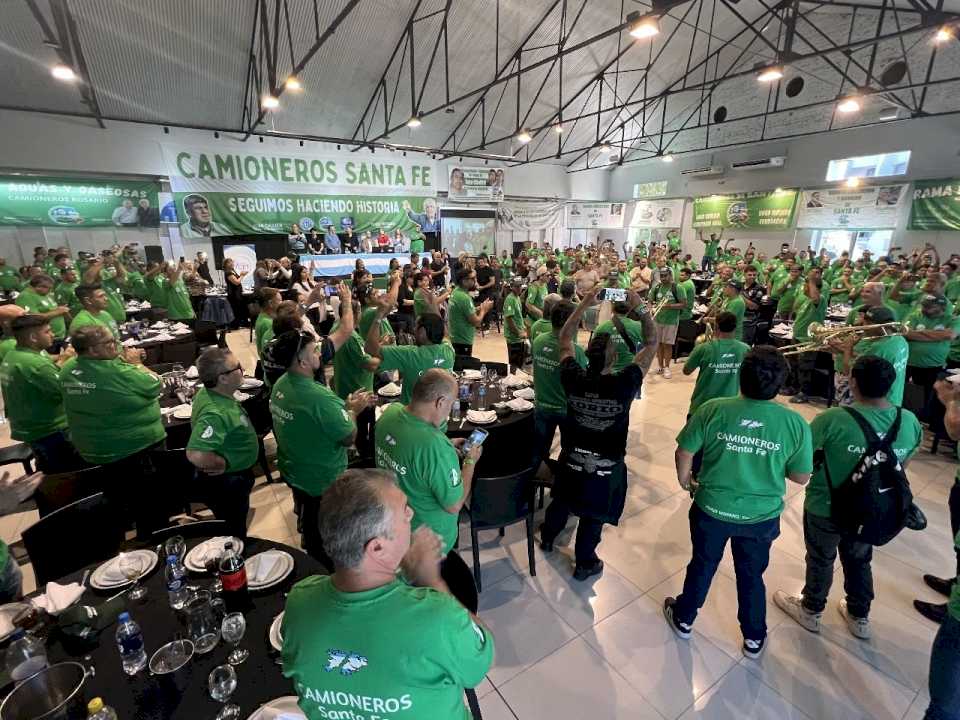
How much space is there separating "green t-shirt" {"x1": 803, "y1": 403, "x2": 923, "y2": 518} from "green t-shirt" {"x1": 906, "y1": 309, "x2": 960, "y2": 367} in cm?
344

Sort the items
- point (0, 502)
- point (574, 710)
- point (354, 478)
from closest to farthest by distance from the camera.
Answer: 1. point (354, 478)
2. point (0, 502)
3. point (574, 710)

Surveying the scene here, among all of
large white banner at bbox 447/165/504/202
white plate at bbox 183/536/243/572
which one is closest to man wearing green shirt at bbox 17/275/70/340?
white plate at bbox 183/536/243/572

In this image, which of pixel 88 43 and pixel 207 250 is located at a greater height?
pixel 88 43

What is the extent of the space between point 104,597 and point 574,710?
7.33 ft

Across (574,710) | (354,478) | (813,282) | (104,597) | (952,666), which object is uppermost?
(813,282)

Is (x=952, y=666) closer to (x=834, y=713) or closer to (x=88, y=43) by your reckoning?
(x=834, y=713)

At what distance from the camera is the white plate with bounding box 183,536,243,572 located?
195 centimetres

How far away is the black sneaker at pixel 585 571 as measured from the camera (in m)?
3.13

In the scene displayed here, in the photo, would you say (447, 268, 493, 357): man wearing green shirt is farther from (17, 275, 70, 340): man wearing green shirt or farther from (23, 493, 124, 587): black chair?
(17, 275, 70, 340): man wearing green shirt

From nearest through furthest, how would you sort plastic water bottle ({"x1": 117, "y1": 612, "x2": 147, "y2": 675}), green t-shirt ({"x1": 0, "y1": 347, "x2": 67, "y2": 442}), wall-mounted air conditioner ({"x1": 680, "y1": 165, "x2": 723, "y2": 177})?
plastic water bottle ({"x1": 117, "y1": 612, "x2": 147, "y2": 675}), green t-shirt ({"x1": 0, "y1": 347, "x2": 67, "y2": 442}), wall-mounted air conditioner ({"x1": 680, "y1": 165, "x2": 723, "y2": 177})

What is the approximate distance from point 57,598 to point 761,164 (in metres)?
20.4

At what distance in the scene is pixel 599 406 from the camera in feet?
8.74

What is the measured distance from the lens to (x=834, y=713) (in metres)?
2.26

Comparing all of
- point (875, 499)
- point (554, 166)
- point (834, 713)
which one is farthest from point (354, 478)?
point (554, 166)
